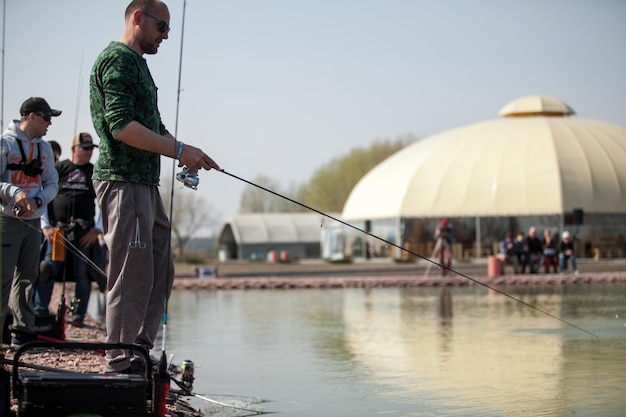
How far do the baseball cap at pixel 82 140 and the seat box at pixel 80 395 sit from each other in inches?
241

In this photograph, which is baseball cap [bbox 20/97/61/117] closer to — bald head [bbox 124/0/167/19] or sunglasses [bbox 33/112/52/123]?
sunglasses [bbox 33/112/52/123]

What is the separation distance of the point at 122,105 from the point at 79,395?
1.73 meters

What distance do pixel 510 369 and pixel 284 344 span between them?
2864mm

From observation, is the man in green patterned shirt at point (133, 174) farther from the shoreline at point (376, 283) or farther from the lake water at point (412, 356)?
the shoreline at point (376, 283)

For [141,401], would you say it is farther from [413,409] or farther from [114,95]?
[413,409]

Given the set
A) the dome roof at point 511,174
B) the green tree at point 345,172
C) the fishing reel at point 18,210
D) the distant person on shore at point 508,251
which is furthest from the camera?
the green tree at point 345,172

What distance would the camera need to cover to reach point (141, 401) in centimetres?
452

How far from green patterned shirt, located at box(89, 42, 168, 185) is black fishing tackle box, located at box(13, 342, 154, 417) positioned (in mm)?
1412

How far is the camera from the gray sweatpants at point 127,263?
221 inches

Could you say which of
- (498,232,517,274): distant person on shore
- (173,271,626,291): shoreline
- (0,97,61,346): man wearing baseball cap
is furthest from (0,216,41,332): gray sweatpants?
(498,232,517,274): distant person on shore

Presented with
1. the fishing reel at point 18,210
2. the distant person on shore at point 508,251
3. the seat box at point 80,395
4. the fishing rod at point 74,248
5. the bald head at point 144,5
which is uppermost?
the bald head at point 144,5

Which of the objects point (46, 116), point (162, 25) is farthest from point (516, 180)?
point (162, 25)

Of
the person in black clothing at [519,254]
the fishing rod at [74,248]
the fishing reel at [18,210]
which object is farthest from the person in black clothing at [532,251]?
the fishing reel at [18,210]

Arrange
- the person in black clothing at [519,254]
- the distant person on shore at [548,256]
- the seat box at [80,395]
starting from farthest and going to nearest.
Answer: the distant person on shore at [548,256] → the person in black clothing at [519,254] → the seat box at [80,395]
